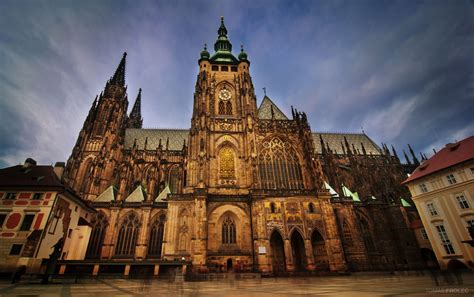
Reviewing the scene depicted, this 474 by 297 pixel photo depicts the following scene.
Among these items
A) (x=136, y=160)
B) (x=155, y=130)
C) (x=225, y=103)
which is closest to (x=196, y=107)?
(x=225, y=103)

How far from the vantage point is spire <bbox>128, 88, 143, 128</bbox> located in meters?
56.9

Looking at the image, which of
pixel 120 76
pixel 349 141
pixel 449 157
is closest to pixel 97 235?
pixel 120 76

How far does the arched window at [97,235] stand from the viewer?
2597cm

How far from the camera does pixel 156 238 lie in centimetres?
2600

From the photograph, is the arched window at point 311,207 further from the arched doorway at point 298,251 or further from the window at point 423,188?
the window at point 423,188

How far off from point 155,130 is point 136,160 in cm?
1203

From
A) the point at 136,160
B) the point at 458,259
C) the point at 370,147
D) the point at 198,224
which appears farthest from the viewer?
the point at 370,147

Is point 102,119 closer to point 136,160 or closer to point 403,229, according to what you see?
point 136,160

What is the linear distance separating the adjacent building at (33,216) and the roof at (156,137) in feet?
65.3

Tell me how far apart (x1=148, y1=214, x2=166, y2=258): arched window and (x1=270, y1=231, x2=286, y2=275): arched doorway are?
12.9 m

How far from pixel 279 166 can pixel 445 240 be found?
17.7m

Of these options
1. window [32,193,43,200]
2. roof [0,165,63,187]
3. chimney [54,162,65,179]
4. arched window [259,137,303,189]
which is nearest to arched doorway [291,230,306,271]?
arched window [259,137,303,189]

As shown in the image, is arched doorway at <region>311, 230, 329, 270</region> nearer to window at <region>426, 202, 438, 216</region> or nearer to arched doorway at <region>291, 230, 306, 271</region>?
arched doorway at <region>291, 230, 306, 271</region>

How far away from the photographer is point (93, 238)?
86.0 feet
